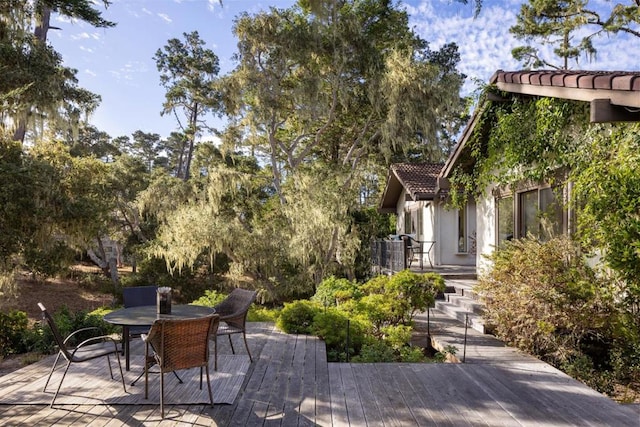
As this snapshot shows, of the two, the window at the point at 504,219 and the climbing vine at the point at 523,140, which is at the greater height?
the climbing vine at the point at 523,140

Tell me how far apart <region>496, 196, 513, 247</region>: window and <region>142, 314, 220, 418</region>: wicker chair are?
6.98m

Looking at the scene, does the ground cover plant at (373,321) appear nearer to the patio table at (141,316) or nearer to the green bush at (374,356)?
the green bush at (374,356)

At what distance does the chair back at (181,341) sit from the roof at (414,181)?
384 inches

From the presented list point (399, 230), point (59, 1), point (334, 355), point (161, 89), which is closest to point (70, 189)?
point (59, 1)

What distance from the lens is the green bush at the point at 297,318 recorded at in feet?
21.6

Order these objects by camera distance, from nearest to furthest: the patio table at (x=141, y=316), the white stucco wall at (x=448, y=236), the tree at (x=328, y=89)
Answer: the patio table at (x=141, y=316)
the white stucco wall at (x=448, y=236)
the tree at (x=328, y=89)

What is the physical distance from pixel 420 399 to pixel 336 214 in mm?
9324

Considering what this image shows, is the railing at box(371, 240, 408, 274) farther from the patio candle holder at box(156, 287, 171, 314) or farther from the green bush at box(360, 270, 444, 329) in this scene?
the patio candle holder at box(156, 287, 171, 314)

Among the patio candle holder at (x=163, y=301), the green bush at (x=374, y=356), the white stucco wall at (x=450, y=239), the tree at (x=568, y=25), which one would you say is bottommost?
the green bush at (x=374, y=356)

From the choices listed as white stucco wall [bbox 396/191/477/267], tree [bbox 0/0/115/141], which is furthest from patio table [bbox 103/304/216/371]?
white stucco wall [bbox 396/191/477/267]

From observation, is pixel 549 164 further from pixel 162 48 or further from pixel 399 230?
pixel 162 48

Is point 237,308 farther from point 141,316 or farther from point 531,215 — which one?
point 531,215

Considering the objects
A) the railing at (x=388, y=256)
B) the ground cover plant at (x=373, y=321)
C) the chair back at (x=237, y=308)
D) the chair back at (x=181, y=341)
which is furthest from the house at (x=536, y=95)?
the chair back at (x=181, y=341)

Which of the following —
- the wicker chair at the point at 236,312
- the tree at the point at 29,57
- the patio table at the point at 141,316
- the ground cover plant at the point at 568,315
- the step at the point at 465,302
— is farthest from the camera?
the tree at the point at 29,57
